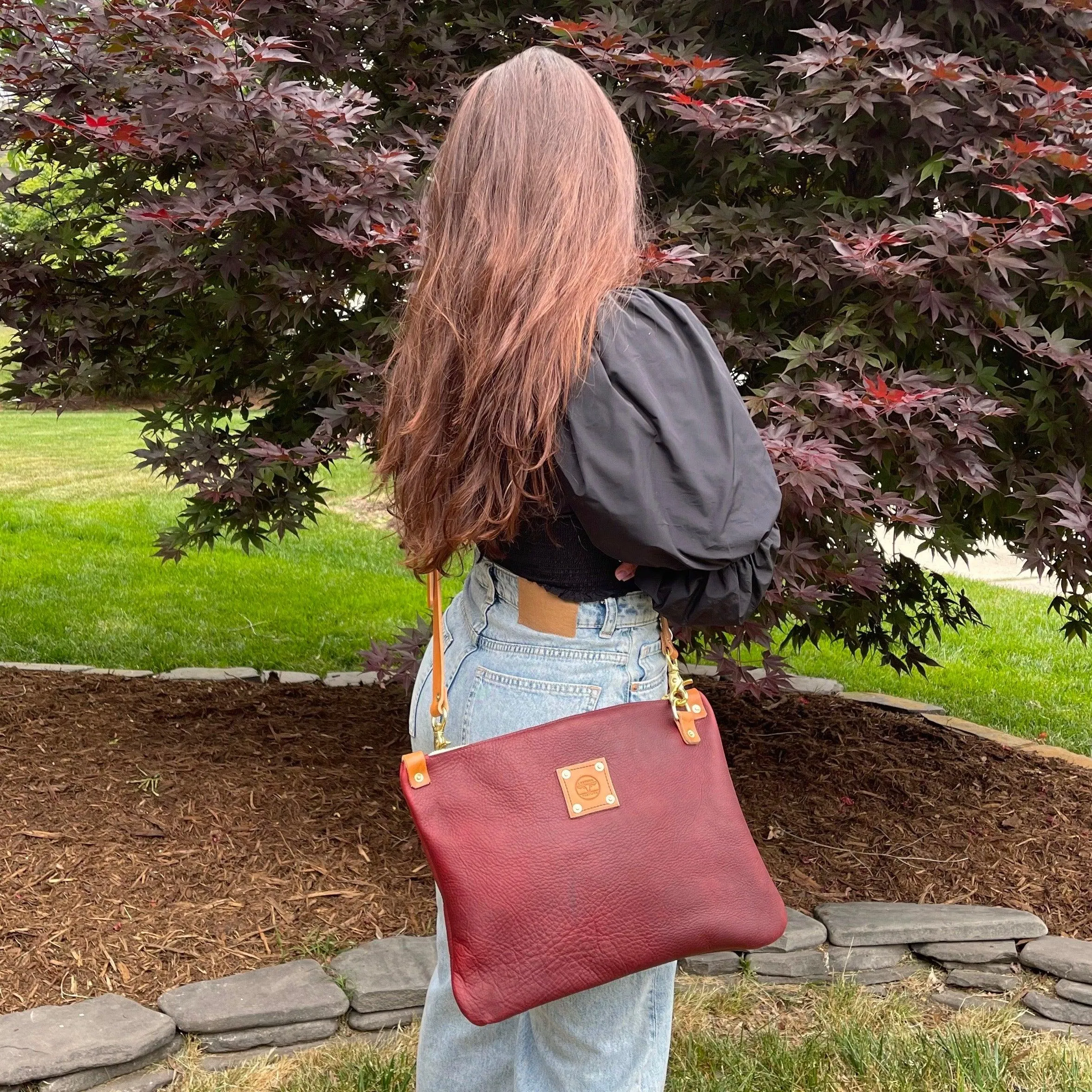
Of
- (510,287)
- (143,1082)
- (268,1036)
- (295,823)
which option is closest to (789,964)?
(268,1036)

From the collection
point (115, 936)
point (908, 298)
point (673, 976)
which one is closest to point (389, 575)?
point (115, 936)

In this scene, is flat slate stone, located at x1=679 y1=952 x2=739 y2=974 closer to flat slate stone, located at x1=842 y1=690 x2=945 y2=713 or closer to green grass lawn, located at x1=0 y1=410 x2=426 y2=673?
flat slate stone, located at x1=842 y1=690 x2=945 y2=713

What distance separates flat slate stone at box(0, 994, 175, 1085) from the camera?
8.15ft

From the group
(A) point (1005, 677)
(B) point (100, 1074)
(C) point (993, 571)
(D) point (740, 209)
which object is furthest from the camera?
(C) point (993, 571)

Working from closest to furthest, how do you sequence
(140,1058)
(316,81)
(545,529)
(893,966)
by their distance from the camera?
1. (545,529)
2. (140,1058)
3. (893,966)
4. (316,81)

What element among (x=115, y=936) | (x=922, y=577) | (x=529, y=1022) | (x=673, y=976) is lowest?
(x=115, y=936)

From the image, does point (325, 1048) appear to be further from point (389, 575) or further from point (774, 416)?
point (389, 575)

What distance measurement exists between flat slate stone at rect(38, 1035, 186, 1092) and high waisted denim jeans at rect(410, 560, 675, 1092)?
3.21 ft

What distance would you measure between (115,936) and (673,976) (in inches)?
66.1

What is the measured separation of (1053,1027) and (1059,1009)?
0.06 metres

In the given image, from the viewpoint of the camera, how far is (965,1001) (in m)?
3.07

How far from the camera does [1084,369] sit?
8.95 ft

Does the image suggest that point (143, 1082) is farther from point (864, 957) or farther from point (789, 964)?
point (864, 957)

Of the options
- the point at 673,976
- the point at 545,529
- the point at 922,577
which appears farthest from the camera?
the point at 922,577
